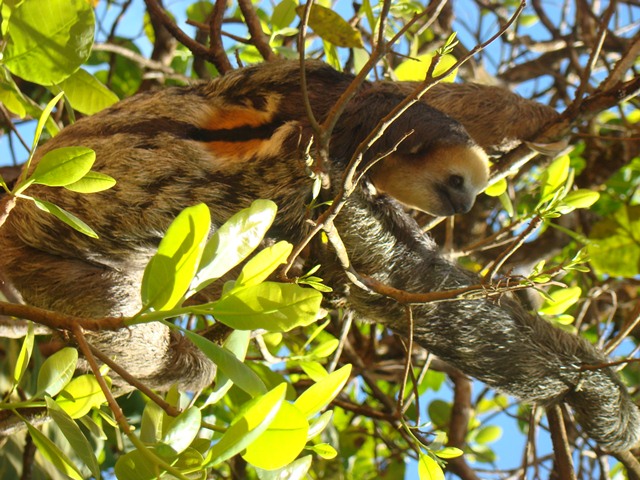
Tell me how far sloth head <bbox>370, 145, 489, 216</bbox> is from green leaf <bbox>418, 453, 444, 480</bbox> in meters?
0.91

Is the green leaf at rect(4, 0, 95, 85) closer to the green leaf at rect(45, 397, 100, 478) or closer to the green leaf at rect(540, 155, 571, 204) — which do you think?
the green leaf at rect(45, 397, 100, 478)

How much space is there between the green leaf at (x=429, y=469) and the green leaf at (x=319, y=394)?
38cm

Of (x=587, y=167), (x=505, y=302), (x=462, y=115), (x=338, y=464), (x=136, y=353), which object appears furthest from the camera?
(x=587, y=167)

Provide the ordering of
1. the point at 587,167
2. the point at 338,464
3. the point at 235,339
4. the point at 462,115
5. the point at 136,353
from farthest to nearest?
the point at 587,167 → the point at 338,464 → the point at 462,115 → the point at 136,353 → the point at 235,339

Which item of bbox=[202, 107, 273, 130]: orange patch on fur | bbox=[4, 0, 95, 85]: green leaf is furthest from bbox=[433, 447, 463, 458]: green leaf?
bbox=[4, 0, 95, 85]: green leaf

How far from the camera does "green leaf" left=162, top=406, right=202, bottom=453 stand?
4.01 ft

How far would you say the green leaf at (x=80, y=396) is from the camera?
1.74 meters

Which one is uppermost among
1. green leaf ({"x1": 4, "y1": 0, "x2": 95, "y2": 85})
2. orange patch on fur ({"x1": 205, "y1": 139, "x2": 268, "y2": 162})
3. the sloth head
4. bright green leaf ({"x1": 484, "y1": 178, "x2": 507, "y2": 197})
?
bright green leaf ({"x1": 484, "y1": 178, "x2": 507, "y2": 197})

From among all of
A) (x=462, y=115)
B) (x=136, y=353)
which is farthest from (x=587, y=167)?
(x=136, y=353)

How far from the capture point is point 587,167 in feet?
13.6

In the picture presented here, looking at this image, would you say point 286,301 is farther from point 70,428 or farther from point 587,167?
point 587,167

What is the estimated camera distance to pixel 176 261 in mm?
1244

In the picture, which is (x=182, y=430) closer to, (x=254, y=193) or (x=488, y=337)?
(x=254, y=193)

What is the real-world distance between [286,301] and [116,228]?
3.99ft
